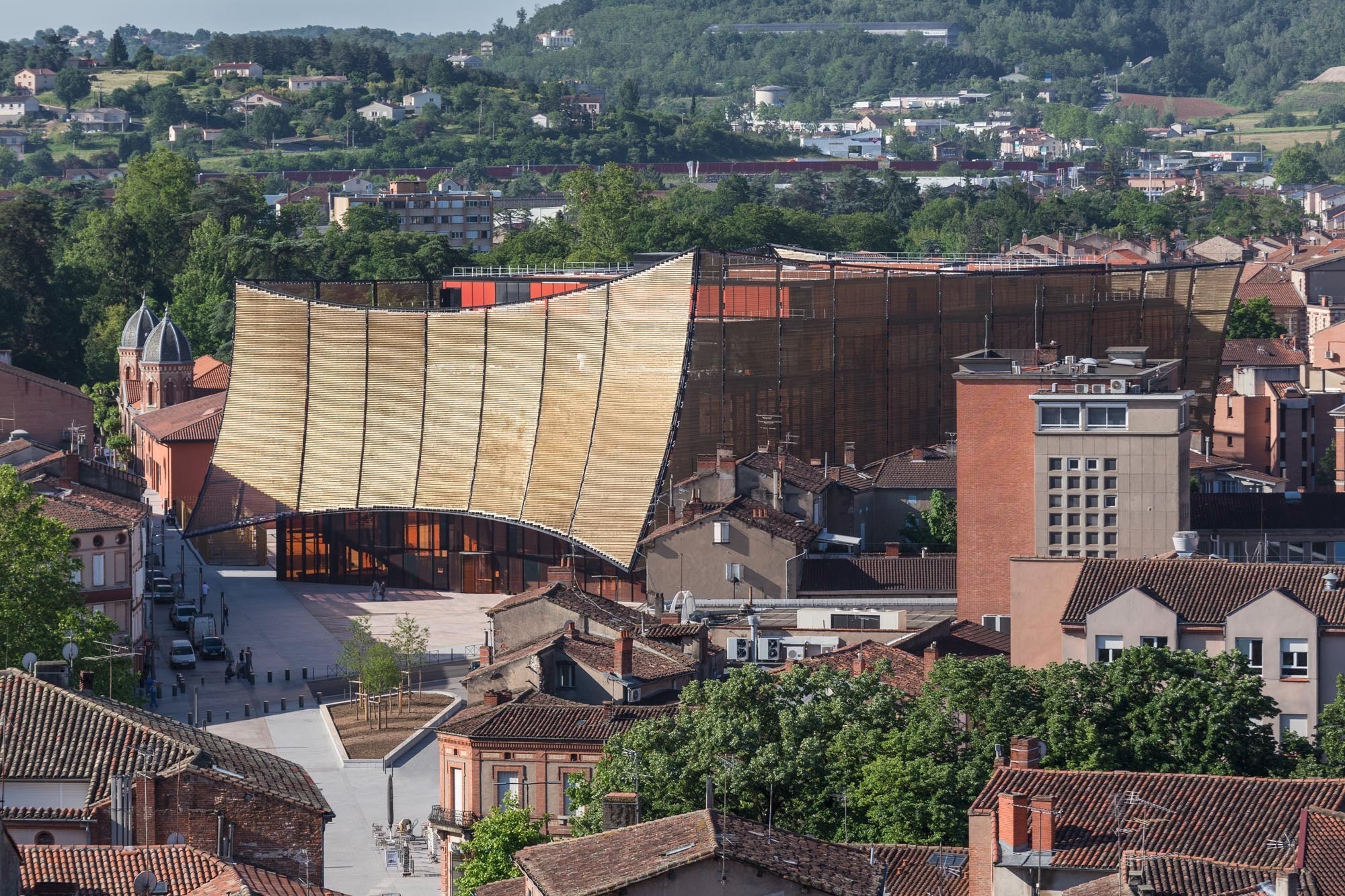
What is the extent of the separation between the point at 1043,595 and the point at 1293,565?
3.70 meters

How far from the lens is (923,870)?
30.3 m

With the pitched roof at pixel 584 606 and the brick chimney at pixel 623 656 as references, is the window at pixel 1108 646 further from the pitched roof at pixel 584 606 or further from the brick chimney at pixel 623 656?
the pitched roof at pixel 584 606

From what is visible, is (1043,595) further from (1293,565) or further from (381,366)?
(381,366)

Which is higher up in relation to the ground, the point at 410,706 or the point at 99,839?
the point at 99,839

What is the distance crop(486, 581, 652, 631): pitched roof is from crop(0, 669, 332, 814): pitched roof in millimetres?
15191

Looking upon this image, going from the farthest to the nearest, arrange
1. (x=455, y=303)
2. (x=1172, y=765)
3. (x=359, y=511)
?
(x=455, y=303), (x=359, y=511), (x=1172, y=765)

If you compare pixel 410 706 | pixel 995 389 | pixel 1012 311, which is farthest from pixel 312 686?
pixel 1012 311

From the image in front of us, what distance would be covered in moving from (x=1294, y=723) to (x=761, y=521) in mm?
19144

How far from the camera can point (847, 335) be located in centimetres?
7494

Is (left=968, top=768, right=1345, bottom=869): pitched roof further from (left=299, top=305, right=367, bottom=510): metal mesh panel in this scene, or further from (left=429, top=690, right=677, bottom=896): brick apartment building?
(left=299, top=305, right=367, bottom=510): metal mesh panel

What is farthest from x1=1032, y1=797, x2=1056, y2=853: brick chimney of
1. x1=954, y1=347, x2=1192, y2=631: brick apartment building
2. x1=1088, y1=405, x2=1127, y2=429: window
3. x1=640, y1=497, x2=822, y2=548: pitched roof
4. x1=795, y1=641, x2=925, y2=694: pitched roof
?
x1=640, y1=497, x2=822, y2=548: pitched roof

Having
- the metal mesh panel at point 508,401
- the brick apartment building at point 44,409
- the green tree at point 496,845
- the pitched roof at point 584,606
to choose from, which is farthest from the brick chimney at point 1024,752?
the brick apartment building at point 44,409

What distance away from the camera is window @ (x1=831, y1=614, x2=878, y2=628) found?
173 ft

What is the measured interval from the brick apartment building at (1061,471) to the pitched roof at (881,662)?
307 inches
